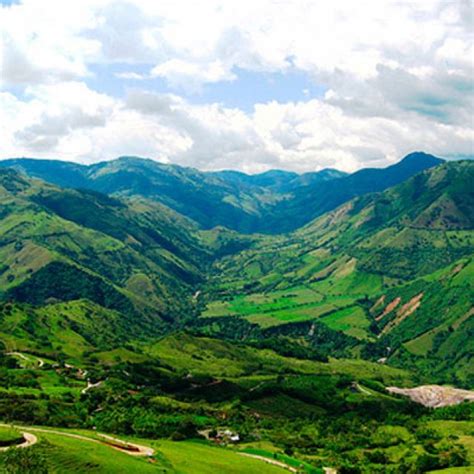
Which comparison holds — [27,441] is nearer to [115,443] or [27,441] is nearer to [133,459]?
[133,459]

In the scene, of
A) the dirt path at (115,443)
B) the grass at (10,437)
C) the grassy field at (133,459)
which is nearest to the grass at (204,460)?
the grassy field at (133,459)

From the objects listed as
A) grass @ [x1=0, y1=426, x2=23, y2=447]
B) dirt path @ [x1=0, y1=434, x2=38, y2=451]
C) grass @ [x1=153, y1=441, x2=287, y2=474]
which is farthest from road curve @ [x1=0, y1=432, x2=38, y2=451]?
grass @ [x1=153, y1=441, x2=287, y2=474]

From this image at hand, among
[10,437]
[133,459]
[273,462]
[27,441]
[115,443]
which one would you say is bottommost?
[273,462]

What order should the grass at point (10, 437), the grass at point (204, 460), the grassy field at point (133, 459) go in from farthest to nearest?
1. the grass at point (204, 460)
2. the grass at point (10, 437)
3. the grassy field at point (133, 459)

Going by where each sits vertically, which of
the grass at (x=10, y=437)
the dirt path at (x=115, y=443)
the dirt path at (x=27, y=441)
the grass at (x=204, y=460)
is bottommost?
the grass at (x=204, y=460)

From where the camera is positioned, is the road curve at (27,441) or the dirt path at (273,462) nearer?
the road curve at (27,441)

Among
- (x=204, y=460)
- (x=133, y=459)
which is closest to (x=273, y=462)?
(x=204, y=460)

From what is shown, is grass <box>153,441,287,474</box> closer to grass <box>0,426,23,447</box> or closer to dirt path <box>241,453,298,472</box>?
dirt path <box>241,453,298,472</box>

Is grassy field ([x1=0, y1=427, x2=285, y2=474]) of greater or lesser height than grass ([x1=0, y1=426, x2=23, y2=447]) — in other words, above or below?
below

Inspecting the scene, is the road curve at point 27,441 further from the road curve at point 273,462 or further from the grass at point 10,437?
the road curve at point 273,462

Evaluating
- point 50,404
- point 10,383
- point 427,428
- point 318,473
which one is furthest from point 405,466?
point 10,383

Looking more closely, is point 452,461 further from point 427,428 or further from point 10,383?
point 10,383
